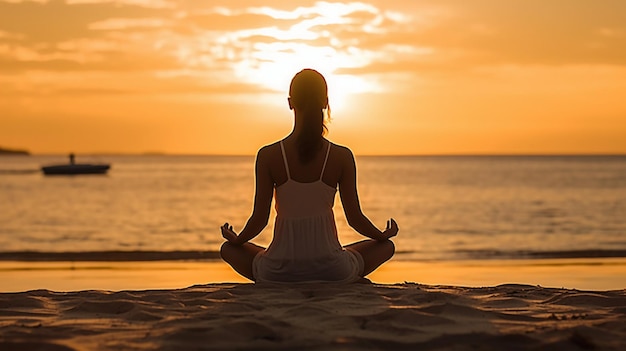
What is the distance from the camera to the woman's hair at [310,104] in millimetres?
5859

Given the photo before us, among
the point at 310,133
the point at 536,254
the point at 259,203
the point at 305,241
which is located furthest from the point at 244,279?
the point at 536,254

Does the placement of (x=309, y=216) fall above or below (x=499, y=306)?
above

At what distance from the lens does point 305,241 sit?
603 centimetres

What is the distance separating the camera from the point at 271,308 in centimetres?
508

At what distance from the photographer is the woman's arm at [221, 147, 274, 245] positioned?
6031 mm

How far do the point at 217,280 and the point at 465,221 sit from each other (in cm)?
1695

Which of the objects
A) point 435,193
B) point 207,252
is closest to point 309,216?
point 207,252

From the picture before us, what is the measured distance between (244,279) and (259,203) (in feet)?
16.1

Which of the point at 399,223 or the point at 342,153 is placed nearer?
the point at 342,153

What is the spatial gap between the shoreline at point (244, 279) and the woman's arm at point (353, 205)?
12.7ft

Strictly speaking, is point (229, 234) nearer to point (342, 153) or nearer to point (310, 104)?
point (342, 153)

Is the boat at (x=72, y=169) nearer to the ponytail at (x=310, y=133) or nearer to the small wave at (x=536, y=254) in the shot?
the small wave at (x=536, y=254)

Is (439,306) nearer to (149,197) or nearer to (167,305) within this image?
(167,305)

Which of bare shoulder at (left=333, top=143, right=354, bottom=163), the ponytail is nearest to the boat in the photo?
bare shoulder at (left=333, top=143, right=354, bottom=163)
